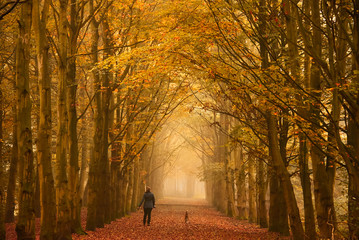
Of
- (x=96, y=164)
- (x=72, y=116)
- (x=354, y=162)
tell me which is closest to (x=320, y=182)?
(x=354, y=162)

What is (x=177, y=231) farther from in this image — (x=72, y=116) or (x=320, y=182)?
(x=320, y=182)

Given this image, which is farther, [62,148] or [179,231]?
[179,231]

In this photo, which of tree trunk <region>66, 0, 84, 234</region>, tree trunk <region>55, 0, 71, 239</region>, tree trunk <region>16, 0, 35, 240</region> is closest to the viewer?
tree trunk <region>16, 0, 35, 240</region>

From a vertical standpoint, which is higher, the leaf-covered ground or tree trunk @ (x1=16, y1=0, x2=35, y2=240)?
tree trunk @ (x1=16, y1=0, x2=35, y2=240)

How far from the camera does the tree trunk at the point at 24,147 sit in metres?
8.41

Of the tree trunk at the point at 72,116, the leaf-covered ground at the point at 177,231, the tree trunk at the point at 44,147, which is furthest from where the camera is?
the leaf-covered ground at the point at 177,231

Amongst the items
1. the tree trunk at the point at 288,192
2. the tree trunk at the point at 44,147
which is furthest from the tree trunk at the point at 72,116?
the tree trunk at the point at 288,192

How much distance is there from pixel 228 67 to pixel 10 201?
11910mm

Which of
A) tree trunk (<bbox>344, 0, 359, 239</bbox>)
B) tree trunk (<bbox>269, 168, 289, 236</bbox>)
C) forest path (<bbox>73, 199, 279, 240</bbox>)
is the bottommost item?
forest path (<bbox>73, 199, 279, 240</bbox>)

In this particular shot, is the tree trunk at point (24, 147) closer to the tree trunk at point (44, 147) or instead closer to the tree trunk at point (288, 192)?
the tree trunk at point (44, 147)

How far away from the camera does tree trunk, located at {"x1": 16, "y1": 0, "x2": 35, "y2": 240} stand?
841 cm

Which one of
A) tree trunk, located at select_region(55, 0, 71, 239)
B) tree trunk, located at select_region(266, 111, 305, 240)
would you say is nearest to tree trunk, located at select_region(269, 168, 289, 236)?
tree trunk, located at select_region(266, 111, 305, 240)

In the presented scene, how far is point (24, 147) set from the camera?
8617 mm

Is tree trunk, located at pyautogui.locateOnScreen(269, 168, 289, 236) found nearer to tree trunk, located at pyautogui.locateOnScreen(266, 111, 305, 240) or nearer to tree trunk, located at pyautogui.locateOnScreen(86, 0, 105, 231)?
tree trunk, located at pyautogui.locateOnScreen(266, 111, 305, 240)
